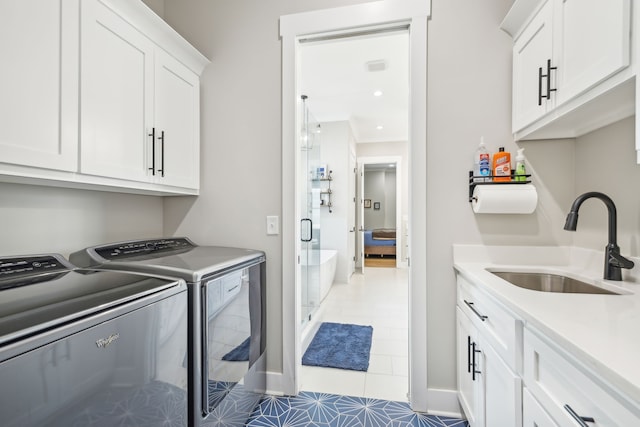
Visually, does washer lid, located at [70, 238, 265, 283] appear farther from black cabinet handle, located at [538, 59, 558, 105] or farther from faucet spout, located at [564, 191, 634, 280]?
black cabinet handle, located at [538, 59, 558, 105]

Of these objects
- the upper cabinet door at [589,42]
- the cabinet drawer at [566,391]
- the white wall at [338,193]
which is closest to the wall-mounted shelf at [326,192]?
the white wall at [338,193]

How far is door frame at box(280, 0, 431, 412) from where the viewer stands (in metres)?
1.76

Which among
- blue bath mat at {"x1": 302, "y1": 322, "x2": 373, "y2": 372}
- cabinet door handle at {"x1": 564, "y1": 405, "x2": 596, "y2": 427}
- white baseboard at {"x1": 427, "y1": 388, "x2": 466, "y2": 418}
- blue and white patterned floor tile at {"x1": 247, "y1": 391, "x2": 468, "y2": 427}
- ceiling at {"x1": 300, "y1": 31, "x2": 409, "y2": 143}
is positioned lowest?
blue and white patterned floor tile at {"x1": 247, "y1": 391, "x2": 468, "y2": 427}

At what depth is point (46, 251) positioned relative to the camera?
140 cm

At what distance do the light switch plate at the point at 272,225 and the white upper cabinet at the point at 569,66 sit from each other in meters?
1.48

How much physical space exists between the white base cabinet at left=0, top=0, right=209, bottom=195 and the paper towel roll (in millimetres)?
1780

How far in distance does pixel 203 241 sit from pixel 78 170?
0.95m

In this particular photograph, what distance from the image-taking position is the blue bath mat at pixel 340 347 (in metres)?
2.32

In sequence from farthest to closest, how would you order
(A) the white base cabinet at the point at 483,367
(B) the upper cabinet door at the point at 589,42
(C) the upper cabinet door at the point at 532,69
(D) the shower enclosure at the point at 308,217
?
1. (D) the shower enclosure at the point at 308,217
2. (C) the upper cabinet door at the point at 532,69
3. (A) the white base cabinet at the point at 483,367
4. (B) the upper cabinet door at the point at 589,42

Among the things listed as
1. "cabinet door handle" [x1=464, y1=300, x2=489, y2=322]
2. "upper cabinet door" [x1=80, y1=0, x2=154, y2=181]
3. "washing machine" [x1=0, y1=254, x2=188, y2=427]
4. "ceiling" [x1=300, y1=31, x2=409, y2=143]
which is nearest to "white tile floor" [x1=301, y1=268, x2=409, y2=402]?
"cabinet door handle" [x1=464, y1=300, x2=489, y2=322]

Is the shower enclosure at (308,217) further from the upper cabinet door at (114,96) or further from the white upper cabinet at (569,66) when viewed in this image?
the white upper cabinet at (569,66)

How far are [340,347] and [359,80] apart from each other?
286 centimetres

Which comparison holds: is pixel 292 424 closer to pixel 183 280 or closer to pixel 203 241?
pixel 183 280

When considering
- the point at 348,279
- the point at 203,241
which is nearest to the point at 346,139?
the point at 348,279
